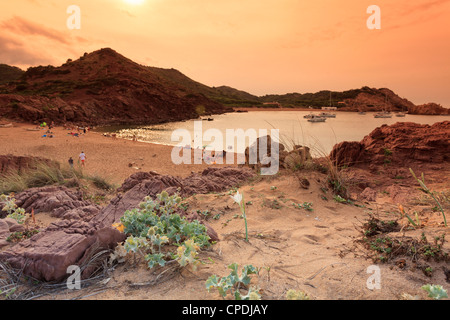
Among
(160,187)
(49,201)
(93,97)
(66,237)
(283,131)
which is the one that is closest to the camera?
(66,237)

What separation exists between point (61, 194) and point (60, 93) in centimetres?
6098

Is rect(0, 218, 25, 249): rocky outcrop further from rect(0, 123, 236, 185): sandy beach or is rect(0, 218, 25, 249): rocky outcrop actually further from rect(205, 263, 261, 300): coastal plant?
rect(0, 123, 236, 185): sandy beach

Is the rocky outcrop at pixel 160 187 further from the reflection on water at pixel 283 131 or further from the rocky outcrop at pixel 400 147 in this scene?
the rocky outcrop at pixel 400 147

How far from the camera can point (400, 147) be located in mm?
11594

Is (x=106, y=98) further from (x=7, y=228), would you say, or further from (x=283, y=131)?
(x=7, y=228)

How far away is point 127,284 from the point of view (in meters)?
2.31

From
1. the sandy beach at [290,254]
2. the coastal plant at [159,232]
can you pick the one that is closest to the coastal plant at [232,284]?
the sandy beach at [290,254]

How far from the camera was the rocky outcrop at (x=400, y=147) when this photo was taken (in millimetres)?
11062

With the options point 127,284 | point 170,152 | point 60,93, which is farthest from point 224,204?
point 60,93

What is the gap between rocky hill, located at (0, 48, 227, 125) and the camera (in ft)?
140

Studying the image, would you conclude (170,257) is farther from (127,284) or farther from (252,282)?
(252,282)

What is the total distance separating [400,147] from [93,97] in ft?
195

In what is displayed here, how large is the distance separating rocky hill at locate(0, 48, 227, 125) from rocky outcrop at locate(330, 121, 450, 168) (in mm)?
43489

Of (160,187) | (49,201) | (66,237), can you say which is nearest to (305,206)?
(160,187)
